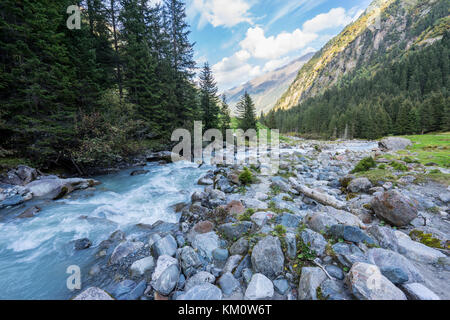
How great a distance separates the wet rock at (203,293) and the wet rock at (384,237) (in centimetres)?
337

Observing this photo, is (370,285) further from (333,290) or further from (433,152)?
(433,152)

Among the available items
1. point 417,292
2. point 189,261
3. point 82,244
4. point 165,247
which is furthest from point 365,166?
point 82,244

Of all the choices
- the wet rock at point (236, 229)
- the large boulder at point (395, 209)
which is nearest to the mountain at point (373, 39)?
the large boulder at point (395, 209)

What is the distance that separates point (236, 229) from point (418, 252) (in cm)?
363

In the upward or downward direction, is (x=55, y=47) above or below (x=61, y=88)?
above

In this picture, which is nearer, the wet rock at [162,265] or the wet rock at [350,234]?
the wet rock at [162,265]

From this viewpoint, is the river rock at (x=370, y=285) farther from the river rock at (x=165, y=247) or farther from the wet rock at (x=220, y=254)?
the river rock at (x=165, y=247)

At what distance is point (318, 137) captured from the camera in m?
67.6

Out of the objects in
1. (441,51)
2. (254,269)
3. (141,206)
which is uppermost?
(441,51)

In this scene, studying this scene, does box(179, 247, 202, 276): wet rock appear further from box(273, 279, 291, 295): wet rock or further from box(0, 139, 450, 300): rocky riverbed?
box(273, 279, 291, 295): wet rock

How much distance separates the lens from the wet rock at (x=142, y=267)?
11.2ft

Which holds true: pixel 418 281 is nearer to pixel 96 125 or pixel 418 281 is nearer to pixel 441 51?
pixel 96 125

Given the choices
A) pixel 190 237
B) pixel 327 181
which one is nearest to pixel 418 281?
pixel 190 237
